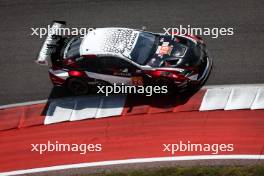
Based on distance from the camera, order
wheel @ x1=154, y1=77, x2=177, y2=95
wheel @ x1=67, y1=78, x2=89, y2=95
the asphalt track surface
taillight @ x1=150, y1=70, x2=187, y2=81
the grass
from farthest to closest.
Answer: the asphalt track surface, wheel @ x1=67, y1=78, x2=89, y2=95, wheel @ x1=154, y1=77, x2=177, y2=95, taillight @ x1=150, y1=70, x2=187, y2=81, the grass

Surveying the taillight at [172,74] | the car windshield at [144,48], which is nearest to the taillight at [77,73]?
the car windshield at [144,48]

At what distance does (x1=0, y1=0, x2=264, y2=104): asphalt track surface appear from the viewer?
14.5 meters

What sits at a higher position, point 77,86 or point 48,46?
point 48,46

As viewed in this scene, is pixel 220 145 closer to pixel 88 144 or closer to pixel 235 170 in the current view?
pixel 235 170

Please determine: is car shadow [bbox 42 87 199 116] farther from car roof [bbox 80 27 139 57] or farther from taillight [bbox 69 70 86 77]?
car roof [bbox 80 27 139 57]

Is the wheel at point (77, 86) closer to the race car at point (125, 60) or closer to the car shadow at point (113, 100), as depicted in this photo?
the race car at point (125, 60)

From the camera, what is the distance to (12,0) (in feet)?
57.6

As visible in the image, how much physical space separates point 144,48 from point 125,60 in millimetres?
780

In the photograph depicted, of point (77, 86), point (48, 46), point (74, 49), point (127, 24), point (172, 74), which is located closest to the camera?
point (172, 74)

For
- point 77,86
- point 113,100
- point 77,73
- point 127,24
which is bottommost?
point 113,100

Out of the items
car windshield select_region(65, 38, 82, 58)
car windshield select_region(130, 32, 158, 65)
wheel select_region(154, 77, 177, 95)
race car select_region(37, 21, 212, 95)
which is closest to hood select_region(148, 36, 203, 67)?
race car select_region(37, 21, 212, 95)

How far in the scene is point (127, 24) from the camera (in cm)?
1627

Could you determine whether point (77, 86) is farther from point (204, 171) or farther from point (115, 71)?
point (204, 171)

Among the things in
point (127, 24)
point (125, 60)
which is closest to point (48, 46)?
point (125, 60)
